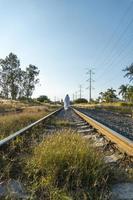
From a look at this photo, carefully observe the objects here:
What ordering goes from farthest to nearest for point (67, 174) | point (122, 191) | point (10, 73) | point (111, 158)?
point (10, 73) < point (111, 158) < point (67, 174) < point (122, 191)

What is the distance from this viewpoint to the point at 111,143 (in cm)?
741

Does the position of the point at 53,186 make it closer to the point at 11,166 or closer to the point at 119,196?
the point at 119,196

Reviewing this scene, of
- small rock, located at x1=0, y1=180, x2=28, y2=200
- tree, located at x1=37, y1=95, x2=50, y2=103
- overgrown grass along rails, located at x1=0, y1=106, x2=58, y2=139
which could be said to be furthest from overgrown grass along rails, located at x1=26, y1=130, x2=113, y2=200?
tree, located at x1=37, y1=95, x2=50, y2=103

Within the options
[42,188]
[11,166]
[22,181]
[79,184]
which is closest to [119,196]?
[79,184]

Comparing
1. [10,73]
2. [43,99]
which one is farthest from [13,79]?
[43,99]

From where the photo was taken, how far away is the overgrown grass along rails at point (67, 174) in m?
3.71

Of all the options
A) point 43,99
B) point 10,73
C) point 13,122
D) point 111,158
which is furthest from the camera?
point 43,99

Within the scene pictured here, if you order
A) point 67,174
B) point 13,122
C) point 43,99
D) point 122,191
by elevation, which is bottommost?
point 122,191

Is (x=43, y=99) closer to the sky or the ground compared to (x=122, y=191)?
closer to the sky

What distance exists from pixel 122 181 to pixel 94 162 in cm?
44

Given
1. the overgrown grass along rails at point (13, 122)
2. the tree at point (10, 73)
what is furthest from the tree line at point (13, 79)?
the overgrown grass along rails at point (13, 122)

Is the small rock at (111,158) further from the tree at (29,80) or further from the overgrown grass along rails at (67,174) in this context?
the tree at (29,80)

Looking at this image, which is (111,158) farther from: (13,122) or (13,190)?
(13,122)

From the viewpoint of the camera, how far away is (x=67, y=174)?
14.0ft
